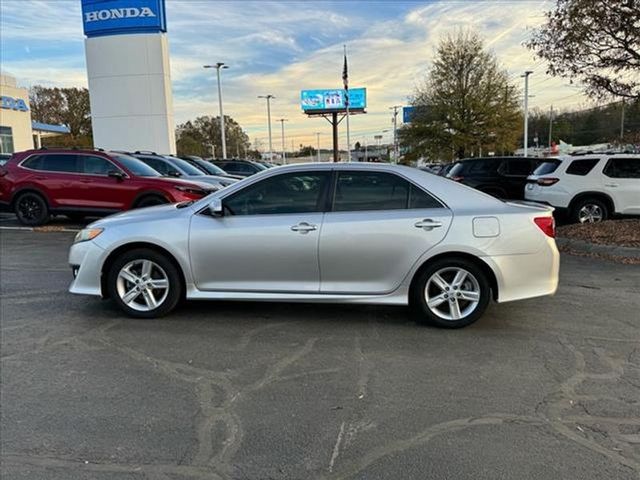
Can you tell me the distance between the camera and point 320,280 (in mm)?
5008

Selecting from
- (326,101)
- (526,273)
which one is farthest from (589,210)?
(326,101)

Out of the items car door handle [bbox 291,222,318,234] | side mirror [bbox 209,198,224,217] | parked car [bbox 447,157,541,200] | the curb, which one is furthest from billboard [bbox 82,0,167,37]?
car door handle [bbox 291,222,318,234]

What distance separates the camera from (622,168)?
1123cm

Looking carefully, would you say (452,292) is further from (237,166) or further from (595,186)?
(237,166)

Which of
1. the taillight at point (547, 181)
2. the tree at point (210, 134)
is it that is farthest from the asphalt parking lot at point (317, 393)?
the tree at point (210, 134)

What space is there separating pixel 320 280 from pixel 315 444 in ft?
6.86

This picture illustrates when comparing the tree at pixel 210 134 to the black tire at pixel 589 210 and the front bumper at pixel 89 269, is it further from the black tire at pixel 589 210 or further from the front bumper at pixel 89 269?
the front bumper at pixel 89 269

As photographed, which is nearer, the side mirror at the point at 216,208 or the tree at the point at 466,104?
the side mirror at the point at 216,208

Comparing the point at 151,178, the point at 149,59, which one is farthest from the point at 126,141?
the point at 151,178

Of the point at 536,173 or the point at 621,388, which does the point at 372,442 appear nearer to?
the point at 621,388

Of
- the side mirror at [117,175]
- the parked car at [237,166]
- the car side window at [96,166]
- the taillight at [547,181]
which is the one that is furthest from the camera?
the parked car at [237,166]

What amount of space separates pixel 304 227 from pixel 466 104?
3234cm

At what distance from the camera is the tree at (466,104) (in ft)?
112

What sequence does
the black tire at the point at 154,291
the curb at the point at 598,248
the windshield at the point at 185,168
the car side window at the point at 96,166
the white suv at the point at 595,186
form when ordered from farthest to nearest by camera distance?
the windshield at the point at 185,168, the car side window at the point at 96,166, the white suv at the point at 595,186, the curb at the point at 598,248, the black tire at the point at 154,291
